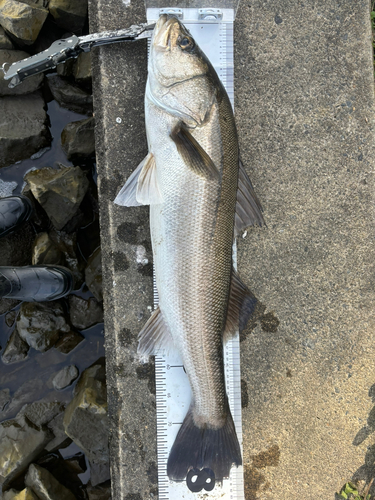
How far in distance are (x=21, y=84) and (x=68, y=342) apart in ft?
7.44

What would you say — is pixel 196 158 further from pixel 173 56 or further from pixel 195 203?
pixel 173 56

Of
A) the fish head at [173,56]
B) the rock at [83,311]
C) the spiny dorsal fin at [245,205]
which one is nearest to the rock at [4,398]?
the rock at [83,311]

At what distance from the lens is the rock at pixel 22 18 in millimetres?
2789

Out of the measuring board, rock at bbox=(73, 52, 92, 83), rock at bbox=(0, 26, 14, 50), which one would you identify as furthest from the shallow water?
rock at bbox=(0, 26, 14, 50)

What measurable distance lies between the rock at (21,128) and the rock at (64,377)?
1895mm

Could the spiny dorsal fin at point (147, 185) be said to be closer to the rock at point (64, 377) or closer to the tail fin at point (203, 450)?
the tail fin at point (203, 450)

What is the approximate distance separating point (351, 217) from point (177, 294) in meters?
1.59

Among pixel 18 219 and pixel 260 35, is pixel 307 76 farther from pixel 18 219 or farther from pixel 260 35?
pixel 18 219

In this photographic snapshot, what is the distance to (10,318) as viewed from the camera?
9.76 ft

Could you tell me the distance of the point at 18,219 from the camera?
2.86m

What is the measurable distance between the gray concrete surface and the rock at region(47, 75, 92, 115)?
52 cm

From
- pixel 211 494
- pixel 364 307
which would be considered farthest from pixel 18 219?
pixel 364 307

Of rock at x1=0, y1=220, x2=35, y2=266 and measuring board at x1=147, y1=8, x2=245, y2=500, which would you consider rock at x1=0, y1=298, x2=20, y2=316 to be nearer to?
rock at x1=0, y1=220, x2=35, y2=266

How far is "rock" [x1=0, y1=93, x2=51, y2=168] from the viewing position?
2938 millimetres
